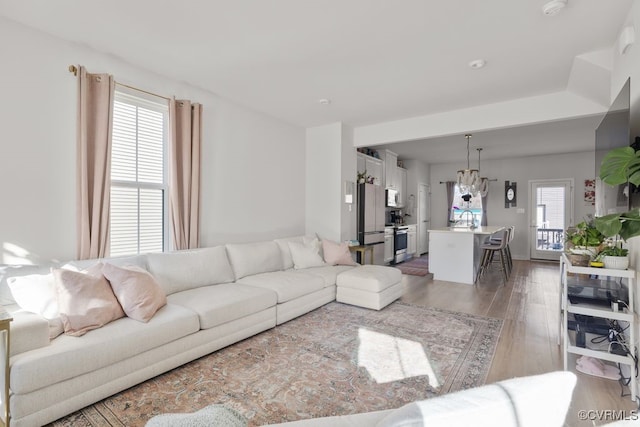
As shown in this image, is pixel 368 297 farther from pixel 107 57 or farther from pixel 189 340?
pixel 107 57

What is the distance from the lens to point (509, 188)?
8312mm

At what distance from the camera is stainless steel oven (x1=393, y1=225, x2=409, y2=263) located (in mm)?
6980

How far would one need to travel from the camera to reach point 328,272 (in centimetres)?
407

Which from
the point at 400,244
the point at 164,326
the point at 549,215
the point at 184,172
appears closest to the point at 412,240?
the point at 400,244

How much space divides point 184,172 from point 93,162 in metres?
0.87

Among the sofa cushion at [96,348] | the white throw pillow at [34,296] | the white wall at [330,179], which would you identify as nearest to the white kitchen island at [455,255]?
the white wall at [330,179]

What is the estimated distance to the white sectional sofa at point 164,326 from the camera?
1.71 meters

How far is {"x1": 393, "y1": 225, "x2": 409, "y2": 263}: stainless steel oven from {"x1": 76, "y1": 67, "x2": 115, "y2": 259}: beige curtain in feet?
18.1

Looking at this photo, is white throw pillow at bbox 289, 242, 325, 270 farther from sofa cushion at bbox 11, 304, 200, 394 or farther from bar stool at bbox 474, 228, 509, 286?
bar stool at bbox 474, 228, 509, 286

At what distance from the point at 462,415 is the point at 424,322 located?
2985 millimetres

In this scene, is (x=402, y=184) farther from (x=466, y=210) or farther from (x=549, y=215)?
(x=549, y=215)

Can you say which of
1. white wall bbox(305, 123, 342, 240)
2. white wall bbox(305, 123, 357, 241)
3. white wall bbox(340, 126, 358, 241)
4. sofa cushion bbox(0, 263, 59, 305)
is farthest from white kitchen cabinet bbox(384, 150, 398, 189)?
sofa cushion bbox(0, 263, 59, 305)

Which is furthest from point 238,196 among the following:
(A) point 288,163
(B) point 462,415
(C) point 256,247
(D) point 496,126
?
(B) point 462,415

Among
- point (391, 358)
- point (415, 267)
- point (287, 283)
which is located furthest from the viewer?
point (415, 267)
